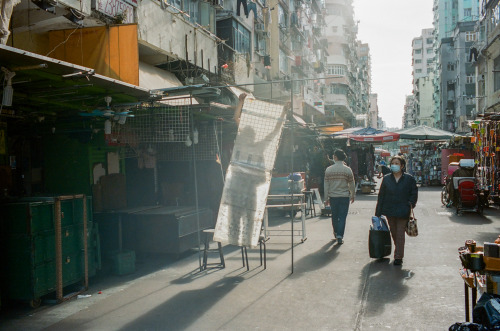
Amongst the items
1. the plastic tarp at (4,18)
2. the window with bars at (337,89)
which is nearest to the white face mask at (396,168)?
the plastic tarp at (4,18)

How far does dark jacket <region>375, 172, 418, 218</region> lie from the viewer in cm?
794

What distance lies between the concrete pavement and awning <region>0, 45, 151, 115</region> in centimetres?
289

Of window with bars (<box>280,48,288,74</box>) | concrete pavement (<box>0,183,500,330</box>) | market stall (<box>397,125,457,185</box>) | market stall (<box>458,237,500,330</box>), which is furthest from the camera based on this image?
window with bars (<box>280,48,288,74</box>)

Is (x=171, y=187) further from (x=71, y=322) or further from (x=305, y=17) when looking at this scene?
(x=305, y=17)

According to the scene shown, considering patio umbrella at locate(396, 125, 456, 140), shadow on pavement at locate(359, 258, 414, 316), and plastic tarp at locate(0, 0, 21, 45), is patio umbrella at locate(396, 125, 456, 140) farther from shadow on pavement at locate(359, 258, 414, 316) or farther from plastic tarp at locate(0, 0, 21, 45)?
plastic tarp at locate(0, 0, 21, 45)

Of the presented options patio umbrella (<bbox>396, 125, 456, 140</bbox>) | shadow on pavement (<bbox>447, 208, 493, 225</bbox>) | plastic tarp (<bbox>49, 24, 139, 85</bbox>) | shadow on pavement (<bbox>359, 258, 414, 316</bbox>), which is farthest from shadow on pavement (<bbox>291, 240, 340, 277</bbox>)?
patio umbrella (<bbox>396, 125, 456, 140</bbox>)

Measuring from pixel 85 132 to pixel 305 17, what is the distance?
34099 mm

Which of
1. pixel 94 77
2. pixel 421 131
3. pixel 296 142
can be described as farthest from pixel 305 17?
pixel 94 77

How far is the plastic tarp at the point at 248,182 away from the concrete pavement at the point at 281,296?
84cm

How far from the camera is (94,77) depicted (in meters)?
5.72

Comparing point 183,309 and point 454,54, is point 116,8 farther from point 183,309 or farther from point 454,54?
point 454,54

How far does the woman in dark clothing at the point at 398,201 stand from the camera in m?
7.91

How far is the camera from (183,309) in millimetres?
5875

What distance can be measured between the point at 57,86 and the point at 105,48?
4899 millimetres
